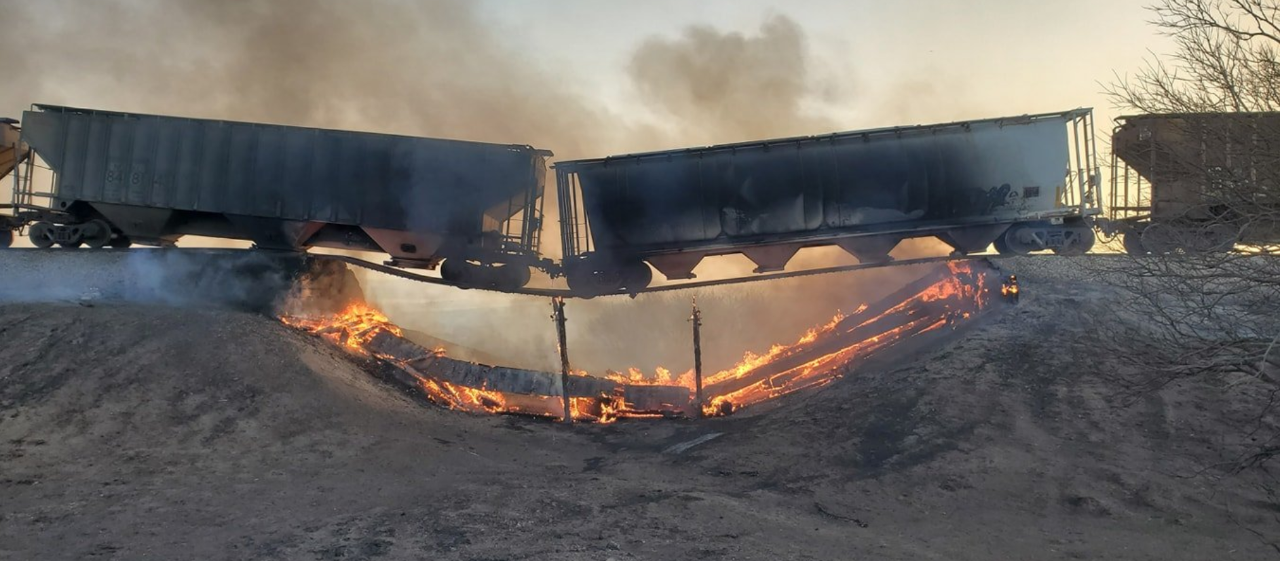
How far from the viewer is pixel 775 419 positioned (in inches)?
466

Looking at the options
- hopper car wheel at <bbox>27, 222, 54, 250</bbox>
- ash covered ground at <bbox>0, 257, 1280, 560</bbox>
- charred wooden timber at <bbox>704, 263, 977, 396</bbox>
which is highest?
hopper car wheel at <bbox>27, 222, 54, 250</bbox>

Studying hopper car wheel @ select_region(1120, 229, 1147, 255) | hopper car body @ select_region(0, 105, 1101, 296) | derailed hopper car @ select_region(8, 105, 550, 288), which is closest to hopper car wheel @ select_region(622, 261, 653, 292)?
hopper car body @ select_region(0, 105, 1101, 296)

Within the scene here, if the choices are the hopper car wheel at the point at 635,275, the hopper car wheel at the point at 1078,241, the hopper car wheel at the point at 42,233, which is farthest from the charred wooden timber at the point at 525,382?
the hopper car wheel at the point at 1078,241

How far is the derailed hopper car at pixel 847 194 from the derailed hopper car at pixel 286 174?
6.09 ft

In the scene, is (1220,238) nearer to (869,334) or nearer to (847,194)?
(847,194)

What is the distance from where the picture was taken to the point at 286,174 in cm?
1401

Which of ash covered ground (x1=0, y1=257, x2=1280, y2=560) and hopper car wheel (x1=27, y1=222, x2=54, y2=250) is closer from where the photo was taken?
ash covered ground (x1=0, y1=257, x2=1280, y2=560)

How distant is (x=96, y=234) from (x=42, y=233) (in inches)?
41.7

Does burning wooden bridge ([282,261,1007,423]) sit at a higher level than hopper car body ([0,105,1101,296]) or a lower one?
lower

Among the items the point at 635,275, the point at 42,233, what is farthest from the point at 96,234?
the point at 635,275

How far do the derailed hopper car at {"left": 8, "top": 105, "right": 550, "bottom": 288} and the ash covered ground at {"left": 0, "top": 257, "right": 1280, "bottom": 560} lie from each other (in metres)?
2.69

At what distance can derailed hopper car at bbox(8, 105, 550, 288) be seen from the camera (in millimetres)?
14023

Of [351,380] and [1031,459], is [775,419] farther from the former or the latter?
[351,380]

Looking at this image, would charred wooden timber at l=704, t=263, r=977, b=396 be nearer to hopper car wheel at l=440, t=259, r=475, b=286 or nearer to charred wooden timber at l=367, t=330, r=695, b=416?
charred wooden timber at l=367, t=330, r=695, b=416
